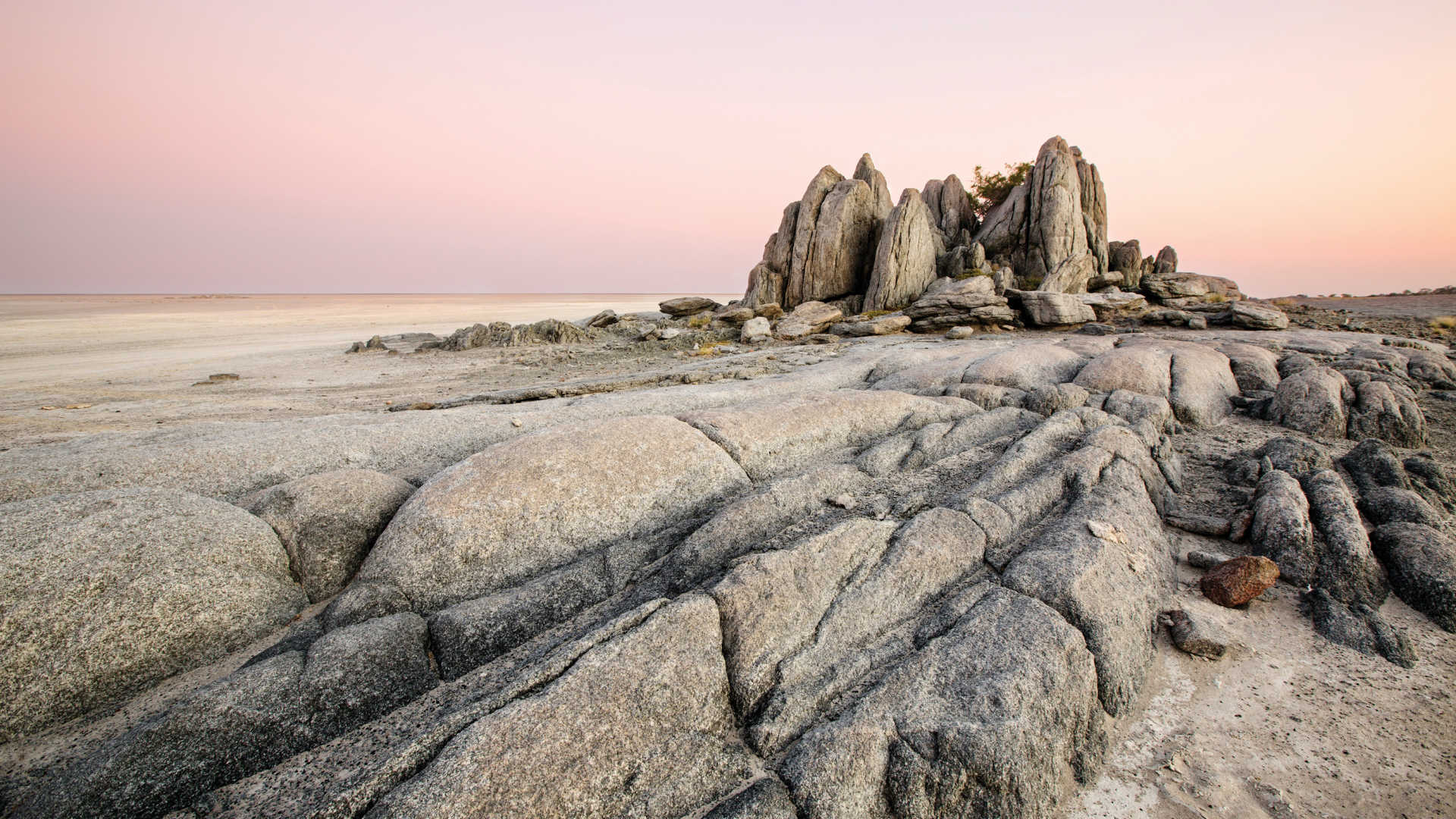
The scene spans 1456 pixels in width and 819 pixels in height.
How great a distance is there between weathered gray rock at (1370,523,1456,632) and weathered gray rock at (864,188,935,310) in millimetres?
23826

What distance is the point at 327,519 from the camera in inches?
235

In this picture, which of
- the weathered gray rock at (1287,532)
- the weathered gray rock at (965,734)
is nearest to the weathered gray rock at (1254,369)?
the weathered gray rock at (1287,532)

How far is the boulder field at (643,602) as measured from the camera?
345cm

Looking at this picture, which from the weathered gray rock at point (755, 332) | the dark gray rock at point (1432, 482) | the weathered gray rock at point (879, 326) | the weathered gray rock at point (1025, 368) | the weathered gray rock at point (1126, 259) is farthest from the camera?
the weathered gray rock at point (1126, 259)

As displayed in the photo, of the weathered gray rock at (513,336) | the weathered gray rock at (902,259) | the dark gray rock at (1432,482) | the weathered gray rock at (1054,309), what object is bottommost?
the dark gray rock at (1432,482)

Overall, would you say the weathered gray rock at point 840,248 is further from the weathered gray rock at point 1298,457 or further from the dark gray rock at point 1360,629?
the dark gray rock at point 1360,629

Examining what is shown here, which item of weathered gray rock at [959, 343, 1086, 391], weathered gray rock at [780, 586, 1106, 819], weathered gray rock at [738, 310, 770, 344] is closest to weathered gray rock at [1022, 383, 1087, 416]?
weathered gray rock at [959, 343, 1086, 391]

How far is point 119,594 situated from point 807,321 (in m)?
24.8

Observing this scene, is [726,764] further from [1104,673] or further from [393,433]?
[393,433]

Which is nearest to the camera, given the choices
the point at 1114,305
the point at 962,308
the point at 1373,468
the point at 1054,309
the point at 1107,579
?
the point at 1107,579

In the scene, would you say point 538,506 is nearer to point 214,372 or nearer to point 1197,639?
point 1197,639

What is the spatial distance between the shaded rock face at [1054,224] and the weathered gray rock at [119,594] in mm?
33181

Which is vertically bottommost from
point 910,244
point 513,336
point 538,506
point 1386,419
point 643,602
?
point 643,602

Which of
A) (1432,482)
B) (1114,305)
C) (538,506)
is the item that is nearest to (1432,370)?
(1432,482)
